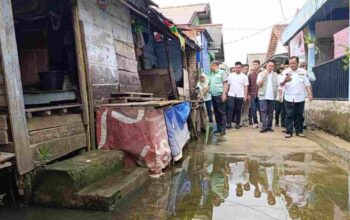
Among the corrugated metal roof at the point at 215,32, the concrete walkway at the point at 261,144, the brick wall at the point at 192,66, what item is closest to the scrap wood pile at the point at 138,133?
the concrete walkway at the point at 261,144

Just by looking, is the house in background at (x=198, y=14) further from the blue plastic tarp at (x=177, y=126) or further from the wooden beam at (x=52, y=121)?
→ the wooden beam at (x=52, y=121)

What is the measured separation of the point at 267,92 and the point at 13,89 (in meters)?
7.28

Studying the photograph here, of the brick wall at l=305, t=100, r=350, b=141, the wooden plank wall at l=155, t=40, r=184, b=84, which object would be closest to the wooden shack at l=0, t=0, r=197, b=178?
the wooden plank wall at l=155, t=40, r=184, b=84

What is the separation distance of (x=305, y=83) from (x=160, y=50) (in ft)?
23.6

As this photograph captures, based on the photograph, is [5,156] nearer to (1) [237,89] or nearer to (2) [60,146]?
(2) [60,146]

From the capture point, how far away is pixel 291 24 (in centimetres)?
1689

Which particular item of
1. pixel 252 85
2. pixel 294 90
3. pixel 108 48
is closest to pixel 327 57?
pixel 252 85

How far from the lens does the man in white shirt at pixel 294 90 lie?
887 centimetres

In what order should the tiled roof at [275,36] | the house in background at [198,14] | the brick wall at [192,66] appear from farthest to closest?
the tiled roof at [275,36]
the house in background at [198,14]
the brick wall at [192,66]

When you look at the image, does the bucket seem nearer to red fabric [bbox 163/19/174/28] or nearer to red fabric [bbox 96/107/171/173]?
red fabric [bbox 96/107/171/173]

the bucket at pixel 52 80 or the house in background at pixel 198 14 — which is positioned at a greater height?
the house in background at pixel 198 14

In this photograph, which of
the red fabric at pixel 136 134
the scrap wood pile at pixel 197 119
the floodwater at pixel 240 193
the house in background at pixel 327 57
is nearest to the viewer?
the floodwater at pixel 240 193

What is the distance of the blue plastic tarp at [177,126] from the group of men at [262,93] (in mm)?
1984

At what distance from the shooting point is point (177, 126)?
23.2 ft
